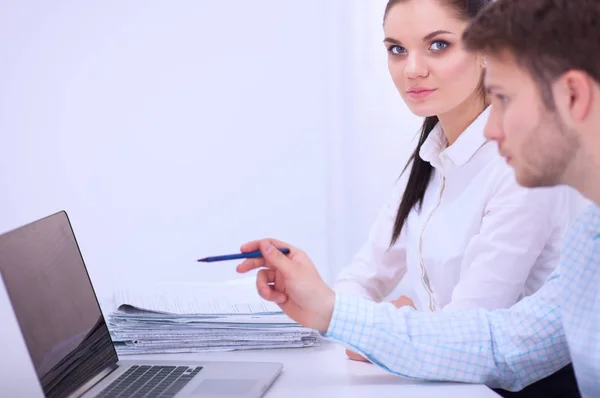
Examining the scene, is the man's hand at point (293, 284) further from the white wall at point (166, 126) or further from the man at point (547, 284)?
the white wall at point (166, 126)

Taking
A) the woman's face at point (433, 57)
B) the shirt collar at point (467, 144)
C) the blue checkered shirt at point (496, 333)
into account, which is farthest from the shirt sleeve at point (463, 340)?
the woman's face at point (433, 57)

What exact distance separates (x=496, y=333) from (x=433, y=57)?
633mm

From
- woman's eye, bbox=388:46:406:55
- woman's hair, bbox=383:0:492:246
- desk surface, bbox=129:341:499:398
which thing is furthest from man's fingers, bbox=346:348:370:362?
woman's eye, bbox=388:46:406:55

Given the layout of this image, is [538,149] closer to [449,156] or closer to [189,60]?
[449,156]

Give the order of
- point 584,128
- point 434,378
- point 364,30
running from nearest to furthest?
point 584,128 < point 434,378 < point 364,30

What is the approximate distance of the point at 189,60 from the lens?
2.66 metres

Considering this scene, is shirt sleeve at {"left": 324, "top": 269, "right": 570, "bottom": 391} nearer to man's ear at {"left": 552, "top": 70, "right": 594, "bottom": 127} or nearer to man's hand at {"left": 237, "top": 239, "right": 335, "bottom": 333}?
man's hand at {"left": 237, "top": 239, "right": 335, "bottom": 333}

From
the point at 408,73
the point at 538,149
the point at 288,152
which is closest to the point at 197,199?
the point at 288,152

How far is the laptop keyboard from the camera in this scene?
3.43 feet

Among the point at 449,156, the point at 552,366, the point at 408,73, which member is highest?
the point at 408,73

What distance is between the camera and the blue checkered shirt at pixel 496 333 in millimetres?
1069

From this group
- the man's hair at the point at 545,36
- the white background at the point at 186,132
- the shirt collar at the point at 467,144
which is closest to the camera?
the man's hair at the point at 545,36

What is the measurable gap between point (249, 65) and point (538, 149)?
1.77 metres

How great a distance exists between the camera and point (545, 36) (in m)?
0.95
